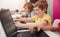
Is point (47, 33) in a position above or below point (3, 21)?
below

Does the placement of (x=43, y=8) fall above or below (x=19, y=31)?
above

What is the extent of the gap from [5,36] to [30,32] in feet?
1.24

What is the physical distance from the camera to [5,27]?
1.18 m

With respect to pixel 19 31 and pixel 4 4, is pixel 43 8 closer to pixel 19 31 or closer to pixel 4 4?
pixel 19 31

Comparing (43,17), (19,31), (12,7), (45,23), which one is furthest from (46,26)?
(12,7)

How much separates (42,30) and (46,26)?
5cm

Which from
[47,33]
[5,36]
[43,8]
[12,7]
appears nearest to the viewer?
[5,36]

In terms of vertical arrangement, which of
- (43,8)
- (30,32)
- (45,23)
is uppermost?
(43,8)

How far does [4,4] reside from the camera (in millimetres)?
3717

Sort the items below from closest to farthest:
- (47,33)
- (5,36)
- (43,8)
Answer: (5,36) < (47,33) < (43,8)

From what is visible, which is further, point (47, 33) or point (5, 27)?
point (47, 33)

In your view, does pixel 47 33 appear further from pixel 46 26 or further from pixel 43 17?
pixel 43 17

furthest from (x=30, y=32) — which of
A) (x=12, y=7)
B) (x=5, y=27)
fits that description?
(x=12, y=7)

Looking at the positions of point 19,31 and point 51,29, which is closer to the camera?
point 51,29
